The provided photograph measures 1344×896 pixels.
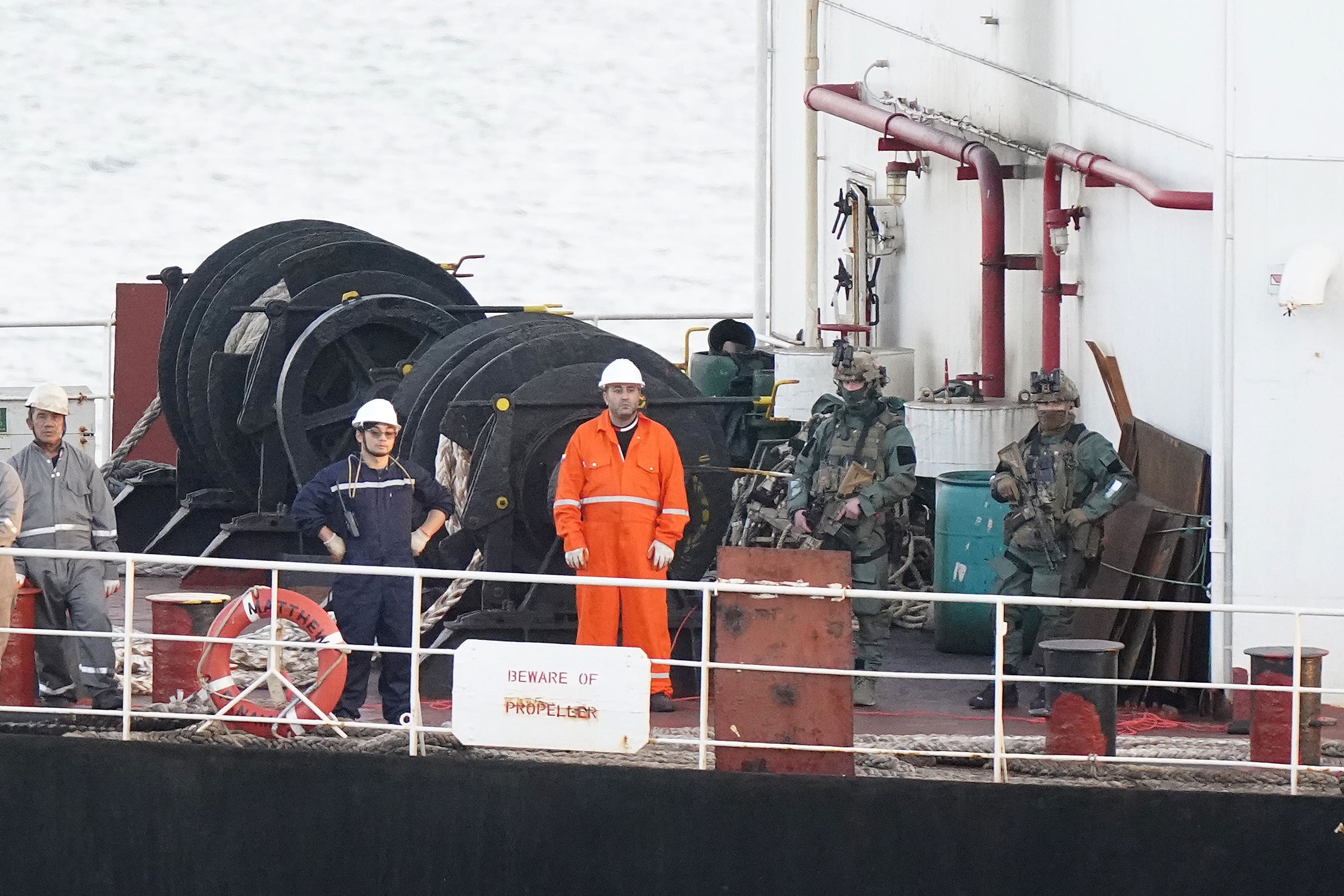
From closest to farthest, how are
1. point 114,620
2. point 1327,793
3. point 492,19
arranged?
point 1327,793
point 114,620
point 492,19

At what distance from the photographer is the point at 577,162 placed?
43.8 m

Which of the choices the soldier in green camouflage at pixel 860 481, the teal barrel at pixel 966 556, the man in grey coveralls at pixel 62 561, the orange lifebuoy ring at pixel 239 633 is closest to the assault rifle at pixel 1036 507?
the soldier in green camouflage at pixel 860 481

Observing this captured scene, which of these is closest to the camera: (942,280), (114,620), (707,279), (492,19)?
(114,620)

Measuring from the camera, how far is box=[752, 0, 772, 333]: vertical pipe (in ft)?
51.4

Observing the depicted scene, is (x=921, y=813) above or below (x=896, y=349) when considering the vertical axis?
below

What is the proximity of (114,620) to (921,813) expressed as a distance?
18.2 feet

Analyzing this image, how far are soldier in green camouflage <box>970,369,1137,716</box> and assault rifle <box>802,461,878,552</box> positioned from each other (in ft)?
2.08

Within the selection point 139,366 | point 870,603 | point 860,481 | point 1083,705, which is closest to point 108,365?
point 139,366

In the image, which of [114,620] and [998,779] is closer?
[998,779]

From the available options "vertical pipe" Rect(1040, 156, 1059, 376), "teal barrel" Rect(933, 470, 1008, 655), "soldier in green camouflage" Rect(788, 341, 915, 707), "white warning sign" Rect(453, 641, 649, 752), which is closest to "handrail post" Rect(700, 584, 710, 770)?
"white warning sign" Rect(453, 641, 649, 752)

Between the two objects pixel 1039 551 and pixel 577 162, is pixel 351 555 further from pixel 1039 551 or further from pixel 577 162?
pixel 577 162

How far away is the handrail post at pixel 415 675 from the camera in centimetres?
645

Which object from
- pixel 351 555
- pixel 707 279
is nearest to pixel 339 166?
pixel 707 279

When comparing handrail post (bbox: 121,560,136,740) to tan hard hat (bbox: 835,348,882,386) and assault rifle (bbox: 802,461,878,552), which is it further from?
tan hard hat (bbox: 835,348,882,386)
